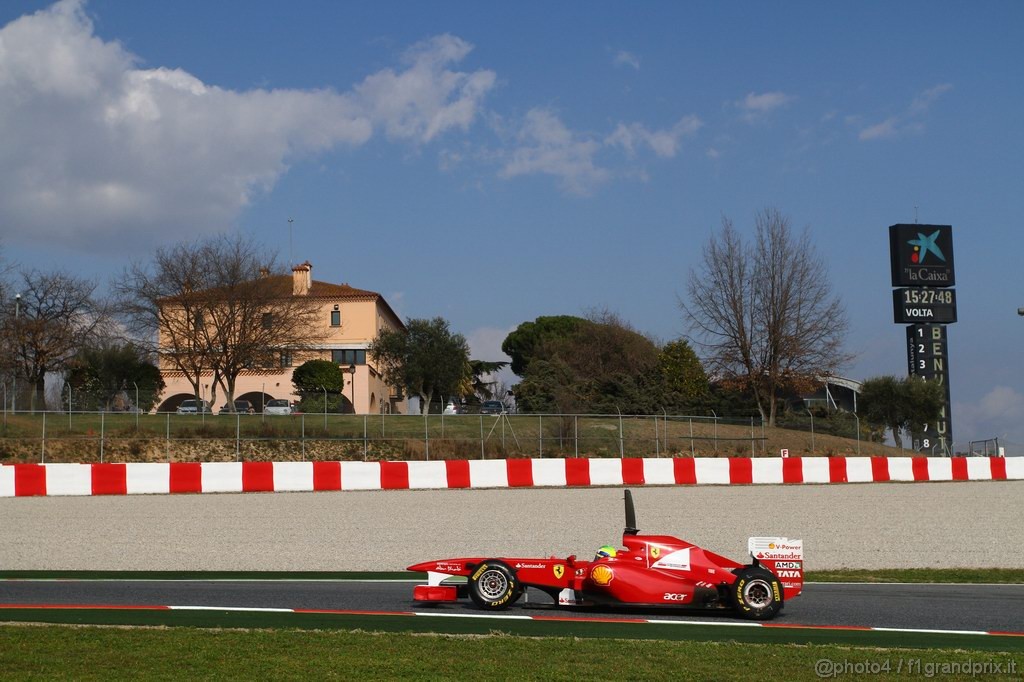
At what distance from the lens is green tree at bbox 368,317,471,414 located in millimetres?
68125

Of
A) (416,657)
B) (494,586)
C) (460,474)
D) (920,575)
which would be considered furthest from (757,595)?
(460,474)

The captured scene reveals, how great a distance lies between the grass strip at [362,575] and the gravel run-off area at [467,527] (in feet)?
1.70

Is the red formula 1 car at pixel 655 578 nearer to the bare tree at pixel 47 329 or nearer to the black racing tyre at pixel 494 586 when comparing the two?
the black racing tyre at pixel 494 586

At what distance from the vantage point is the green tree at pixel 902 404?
51312 millimetres

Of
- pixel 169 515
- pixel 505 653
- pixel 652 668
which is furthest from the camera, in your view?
pixel 169 515

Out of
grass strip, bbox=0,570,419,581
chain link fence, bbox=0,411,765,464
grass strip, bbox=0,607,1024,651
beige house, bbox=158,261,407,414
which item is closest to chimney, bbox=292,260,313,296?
beige house, bbox=158,261,407,414

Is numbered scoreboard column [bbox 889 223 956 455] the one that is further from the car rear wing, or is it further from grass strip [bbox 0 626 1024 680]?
grass strip [bbox 0 626 1024 680]

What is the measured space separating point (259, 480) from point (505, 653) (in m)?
18.2

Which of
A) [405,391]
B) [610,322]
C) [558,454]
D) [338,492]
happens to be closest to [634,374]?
[610,322]

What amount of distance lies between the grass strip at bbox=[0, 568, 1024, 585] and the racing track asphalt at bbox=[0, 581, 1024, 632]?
1.32ft

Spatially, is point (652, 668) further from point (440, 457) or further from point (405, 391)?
point (405, 391)

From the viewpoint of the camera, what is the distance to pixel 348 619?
9492 mm

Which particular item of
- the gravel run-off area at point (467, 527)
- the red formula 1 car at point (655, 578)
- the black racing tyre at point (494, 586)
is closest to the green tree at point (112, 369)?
the gravel run-off area at point (467, 527)

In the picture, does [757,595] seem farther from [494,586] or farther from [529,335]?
[529,335]
